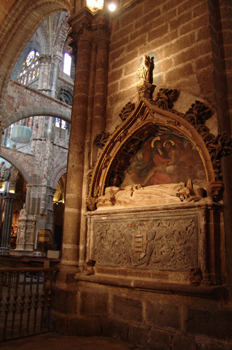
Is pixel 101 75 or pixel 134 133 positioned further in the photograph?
pixel 101 75

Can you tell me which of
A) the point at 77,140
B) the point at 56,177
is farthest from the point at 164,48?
the point at 56,177

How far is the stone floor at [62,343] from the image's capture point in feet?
10.5

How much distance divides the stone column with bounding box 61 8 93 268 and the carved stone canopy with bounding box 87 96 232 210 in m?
0.32

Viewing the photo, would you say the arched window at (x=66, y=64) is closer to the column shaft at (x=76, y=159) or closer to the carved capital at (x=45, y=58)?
the carved capital at (x=45, y=58)

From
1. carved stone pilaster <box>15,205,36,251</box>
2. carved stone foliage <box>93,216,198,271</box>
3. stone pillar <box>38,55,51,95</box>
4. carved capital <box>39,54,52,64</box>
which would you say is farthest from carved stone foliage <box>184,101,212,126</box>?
carved capital <box>39,54,52,64</box>

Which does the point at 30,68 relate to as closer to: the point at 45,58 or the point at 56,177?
the point at 45,58

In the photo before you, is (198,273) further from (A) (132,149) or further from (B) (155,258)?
(A) (132,149)

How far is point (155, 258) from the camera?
132 inches

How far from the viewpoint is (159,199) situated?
3447mm

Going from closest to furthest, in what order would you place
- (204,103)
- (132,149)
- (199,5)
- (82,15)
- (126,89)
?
(204,103), (199,5), (132,149), (126,89), (82,15)

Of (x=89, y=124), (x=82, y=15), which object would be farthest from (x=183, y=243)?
(x=82, y=15)

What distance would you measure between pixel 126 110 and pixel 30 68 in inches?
732

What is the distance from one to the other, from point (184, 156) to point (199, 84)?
0.86 metres

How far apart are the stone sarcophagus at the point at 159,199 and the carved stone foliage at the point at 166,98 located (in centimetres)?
1
